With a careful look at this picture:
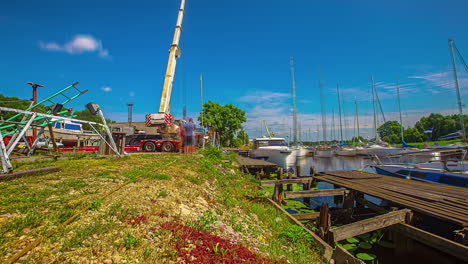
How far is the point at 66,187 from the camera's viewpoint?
553 cm

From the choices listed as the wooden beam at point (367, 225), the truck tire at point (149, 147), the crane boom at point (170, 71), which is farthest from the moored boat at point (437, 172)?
the crane boom at point (170, 71)

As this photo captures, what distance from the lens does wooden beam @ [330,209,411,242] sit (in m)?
5.32

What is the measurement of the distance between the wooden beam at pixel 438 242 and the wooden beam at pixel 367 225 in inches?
10.2

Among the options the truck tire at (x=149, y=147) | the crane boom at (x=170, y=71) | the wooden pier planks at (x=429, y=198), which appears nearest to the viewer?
the wooden pier planks at (x=429, y=198)

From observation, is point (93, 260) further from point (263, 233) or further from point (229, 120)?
point (229, 120)

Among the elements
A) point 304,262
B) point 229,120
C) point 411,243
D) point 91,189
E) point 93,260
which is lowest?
point 411,243

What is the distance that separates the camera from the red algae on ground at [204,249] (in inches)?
132

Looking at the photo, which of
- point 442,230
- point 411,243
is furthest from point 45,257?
point 442,230

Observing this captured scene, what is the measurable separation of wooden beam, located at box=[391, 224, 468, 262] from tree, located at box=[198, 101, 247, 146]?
4654cm

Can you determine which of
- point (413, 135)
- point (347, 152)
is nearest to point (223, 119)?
point (347, 152)

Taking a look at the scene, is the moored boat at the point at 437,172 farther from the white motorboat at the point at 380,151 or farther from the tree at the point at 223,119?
the tree at the point at 223,119

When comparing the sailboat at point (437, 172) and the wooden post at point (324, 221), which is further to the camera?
the sailboat at point (437, 172)

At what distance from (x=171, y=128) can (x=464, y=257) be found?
61.3ft

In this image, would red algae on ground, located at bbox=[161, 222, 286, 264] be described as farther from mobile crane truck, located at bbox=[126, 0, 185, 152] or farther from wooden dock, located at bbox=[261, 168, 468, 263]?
mobile crane truck, located at bbox=[126, 0, 185, 152]
